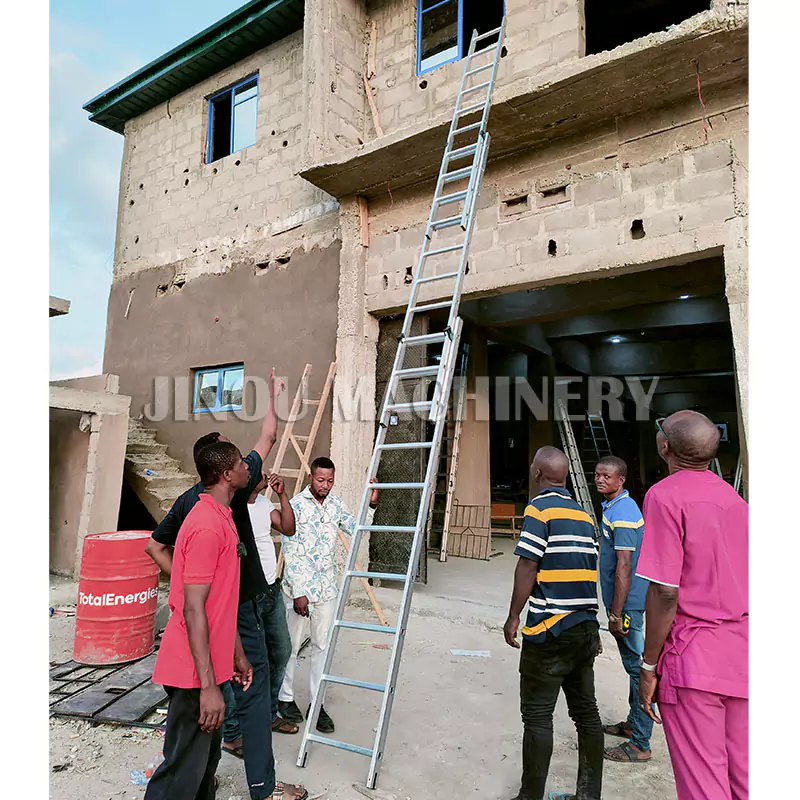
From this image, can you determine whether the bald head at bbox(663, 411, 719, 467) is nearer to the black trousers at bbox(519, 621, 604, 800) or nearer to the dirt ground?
the black trousers at bbox(519, 621, 604, 800)

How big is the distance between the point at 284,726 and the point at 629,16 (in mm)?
8824

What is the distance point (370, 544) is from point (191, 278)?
4722mm

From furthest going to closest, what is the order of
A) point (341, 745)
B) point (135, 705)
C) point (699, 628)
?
point (135, 705) < point (341, 745) < point (699, 628)

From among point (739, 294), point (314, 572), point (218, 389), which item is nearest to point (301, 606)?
point (314, 572)

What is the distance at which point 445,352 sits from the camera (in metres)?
3.80

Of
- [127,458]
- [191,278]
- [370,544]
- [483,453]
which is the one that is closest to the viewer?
[370,544]

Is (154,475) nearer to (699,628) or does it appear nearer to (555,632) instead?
(555,632)

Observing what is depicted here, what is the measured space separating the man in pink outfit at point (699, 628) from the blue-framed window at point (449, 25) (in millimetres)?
5777

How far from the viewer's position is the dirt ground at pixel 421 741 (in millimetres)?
2941

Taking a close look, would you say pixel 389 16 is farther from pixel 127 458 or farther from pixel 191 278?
pixel 127 458

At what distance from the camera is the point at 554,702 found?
8.89 feet

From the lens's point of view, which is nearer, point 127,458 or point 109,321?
point 127,458

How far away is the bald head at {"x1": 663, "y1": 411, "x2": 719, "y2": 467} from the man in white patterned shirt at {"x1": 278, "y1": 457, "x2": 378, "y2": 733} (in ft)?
6.40

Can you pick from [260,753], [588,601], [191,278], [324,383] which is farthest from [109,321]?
[588,601]
